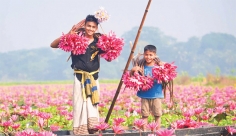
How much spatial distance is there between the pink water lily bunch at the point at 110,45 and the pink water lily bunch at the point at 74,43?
0.60 feet

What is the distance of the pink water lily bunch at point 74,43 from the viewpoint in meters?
5.29

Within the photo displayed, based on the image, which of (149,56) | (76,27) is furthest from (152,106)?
(76,27)

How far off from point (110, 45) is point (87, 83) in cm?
50

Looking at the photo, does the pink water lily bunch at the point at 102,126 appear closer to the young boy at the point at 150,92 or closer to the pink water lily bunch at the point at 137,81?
the pink water lily bunch at the point at 137,81

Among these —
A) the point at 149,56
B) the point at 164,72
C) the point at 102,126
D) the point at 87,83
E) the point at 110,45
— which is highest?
the point at 110,45

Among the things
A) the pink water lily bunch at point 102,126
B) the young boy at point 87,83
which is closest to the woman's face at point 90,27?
the young boy at point 87,83

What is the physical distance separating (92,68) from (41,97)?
6.27 meters

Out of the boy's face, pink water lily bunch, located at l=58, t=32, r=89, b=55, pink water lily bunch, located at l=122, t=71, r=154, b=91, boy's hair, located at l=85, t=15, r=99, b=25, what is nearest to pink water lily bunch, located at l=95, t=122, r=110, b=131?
pink water lily bunch, located at l=122, t=71, r=154, b=91

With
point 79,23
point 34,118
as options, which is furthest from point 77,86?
point 34,118

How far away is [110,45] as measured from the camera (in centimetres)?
545

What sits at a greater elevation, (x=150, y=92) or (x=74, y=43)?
(x=74, y=43)

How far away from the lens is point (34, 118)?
7496mm

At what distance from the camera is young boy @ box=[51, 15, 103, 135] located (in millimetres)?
5398

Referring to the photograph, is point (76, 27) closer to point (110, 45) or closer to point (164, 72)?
point (110, 45)
